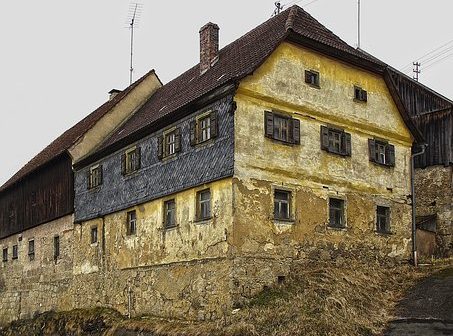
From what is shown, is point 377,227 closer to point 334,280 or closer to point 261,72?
point 334,280

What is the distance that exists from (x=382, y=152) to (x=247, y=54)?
6474mm

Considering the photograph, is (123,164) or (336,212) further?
(123,164)

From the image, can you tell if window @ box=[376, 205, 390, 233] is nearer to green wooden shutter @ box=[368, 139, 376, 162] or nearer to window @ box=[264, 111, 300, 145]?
green wooden shutter @ box=[368, 139, 376, 162]

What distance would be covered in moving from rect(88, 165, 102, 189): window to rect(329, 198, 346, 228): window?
10741 mm

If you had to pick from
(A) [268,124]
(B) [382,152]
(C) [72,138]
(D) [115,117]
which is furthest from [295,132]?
(C) [72,138]

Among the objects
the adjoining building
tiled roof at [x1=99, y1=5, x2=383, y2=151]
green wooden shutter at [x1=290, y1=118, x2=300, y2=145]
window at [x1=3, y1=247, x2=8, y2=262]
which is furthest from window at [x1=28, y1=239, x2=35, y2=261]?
green wooden shutter at [x1=290, y1=118, x2=300, y2=145]

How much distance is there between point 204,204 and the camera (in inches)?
794

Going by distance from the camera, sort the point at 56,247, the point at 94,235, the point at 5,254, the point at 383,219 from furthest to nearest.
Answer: the point at 5,254, the point at 56,247, the point at 94,235, the point at 383,219

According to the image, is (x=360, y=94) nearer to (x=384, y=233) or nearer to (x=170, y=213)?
(x=384, y=233)

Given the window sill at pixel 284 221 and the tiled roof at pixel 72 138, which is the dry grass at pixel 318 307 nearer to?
the window sill at pixel 284 221

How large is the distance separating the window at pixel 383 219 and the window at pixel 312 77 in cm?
520

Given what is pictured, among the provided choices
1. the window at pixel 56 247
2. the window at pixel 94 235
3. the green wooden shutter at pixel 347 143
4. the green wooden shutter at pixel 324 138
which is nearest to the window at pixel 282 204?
the green wooden shutter at pixel 324 138

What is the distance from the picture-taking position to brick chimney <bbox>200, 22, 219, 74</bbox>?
78.3 ft

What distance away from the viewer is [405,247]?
2377cm
